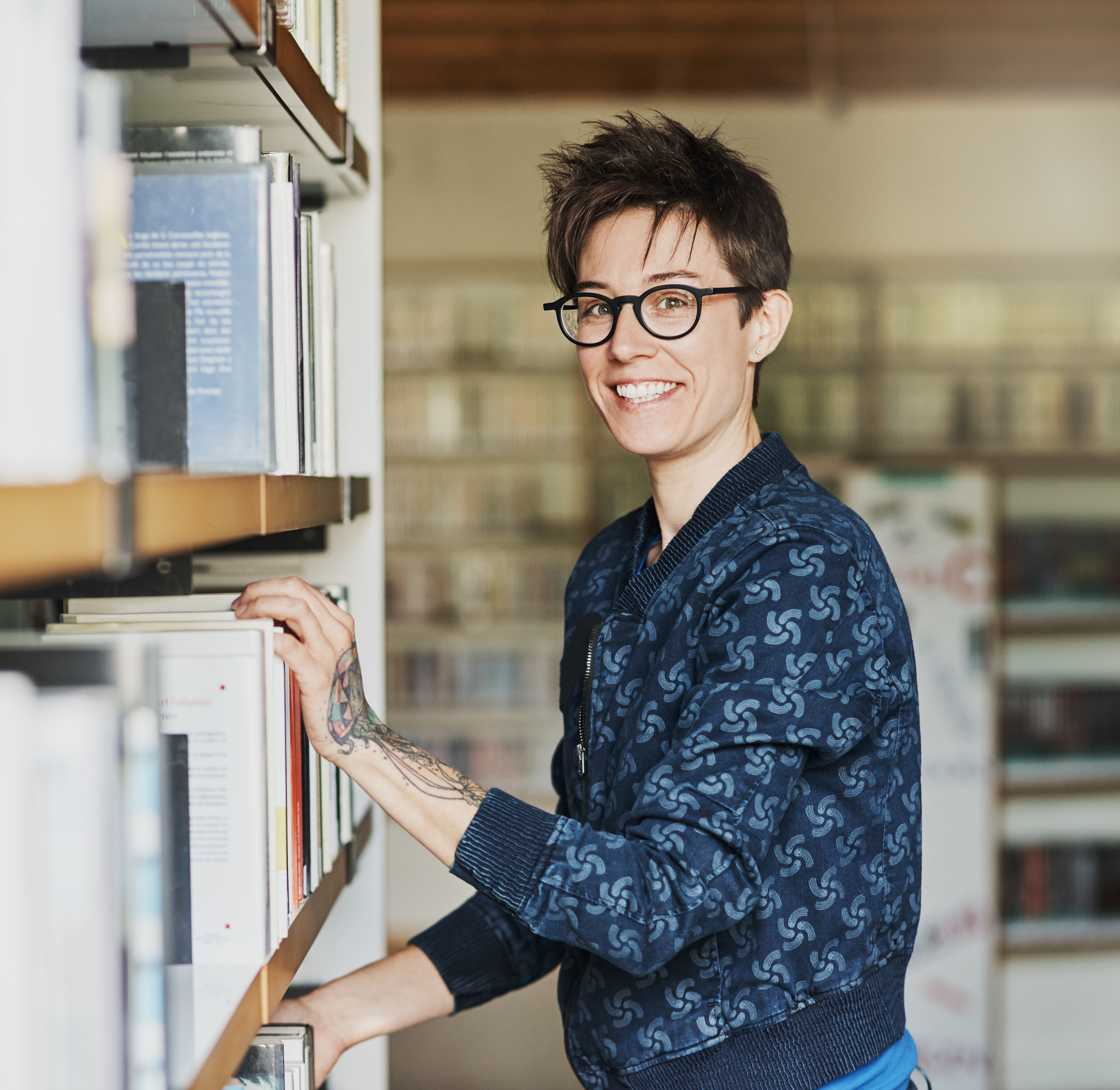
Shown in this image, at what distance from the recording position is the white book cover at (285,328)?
0.91 meters

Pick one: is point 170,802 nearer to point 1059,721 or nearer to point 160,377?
point 160,377

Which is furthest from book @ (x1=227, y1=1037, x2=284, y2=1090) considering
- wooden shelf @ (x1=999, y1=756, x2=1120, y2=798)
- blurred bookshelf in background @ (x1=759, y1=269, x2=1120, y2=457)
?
blurred bookshelf in background @ (x1=759, y1=269, x2=1120, y2=457)

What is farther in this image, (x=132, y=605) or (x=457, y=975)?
(x=457, y=975)

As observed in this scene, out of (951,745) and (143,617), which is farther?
(951,745)

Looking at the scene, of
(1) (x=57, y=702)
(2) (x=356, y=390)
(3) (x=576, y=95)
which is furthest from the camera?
(3) (x=576, y=95)

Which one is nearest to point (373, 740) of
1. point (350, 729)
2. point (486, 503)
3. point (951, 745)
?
point (350, 729)

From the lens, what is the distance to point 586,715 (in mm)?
1256

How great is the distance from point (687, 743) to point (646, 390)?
43cm

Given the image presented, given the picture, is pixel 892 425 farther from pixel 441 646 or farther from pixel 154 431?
pixel 154 431

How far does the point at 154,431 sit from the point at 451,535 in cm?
458

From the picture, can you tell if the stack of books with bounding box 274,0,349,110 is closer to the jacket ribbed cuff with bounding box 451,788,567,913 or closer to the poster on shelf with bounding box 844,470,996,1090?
the jacket ribbed cuff with bounding box 451,788,567,913

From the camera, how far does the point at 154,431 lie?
71 cm

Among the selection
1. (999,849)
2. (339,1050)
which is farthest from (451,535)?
(339,1050)

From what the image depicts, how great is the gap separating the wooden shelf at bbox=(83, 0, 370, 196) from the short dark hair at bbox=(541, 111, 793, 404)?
0.91 ft
